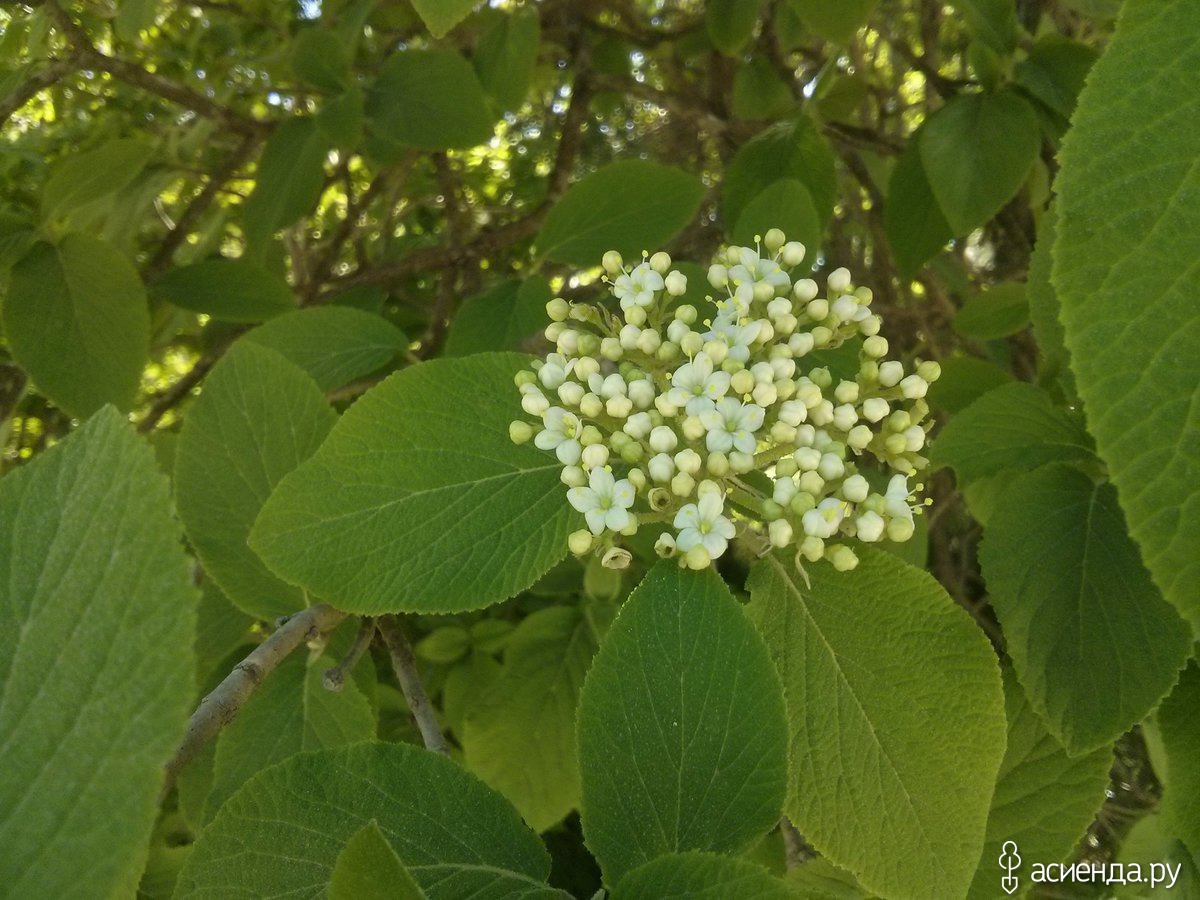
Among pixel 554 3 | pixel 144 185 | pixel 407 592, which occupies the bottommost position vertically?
pixel 407 592

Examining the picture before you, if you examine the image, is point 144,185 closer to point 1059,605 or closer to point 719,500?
point 719,500

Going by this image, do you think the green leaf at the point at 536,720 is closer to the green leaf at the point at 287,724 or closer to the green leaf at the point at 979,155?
the green leaf at the point at 287,724

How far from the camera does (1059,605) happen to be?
877mm

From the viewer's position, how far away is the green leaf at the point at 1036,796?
911mm

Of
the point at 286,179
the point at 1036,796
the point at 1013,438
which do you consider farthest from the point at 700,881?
the point at 286,179

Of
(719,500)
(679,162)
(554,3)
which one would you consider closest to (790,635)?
(719,500)

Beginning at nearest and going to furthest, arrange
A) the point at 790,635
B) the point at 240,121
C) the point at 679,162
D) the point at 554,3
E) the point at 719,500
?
the point at 719,500 → the point at 790,635 → the point at 240,121 → the point at 554,3 → the point at 679,162

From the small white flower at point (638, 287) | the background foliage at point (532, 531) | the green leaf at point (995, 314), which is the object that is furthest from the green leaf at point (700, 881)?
the green leaf at point (995, 314)

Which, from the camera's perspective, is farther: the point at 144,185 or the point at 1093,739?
the point at 144,185

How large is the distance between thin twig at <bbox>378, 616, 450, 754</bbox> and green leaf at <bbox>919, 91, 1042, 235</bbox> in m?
0.83

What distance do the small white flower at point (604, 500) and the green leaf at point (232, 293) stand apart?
0.86 m

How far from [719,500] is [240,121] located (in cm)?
134

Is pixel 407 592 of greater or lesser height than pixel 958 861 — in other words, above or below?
above

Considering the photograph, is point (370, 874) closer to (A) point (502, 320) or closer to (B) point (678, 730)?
(B) point (678, 730)
